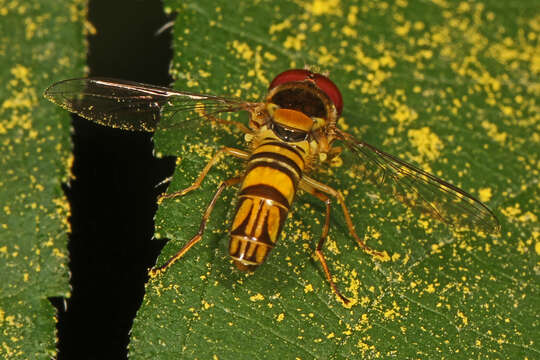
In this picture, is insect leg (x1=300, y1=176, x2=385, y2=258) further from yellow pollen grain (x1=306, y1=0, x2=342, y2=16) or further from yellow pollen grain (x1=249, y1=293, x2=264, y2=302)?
yellow pollen grain (x1=306, y1=0, x2=342, y2=16)

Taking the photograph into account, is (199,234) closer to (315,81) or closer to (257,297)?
(257,297)

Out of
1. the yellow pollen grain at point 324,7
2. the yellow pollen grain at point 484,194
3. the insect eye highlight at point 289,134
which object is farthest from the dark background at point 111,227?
the yellow pollen grain at point 484,194

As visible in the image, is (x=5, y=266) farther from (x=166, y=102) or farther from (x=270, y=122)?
(x=270, y=122)

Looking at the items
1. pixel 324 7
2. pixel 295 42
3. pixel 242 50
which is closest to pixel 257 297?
pixel 242 50

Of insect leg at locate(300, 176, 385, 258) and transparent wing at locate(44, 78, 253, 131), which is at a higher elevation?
transparent wing at locate(44, 78, 253, 131)

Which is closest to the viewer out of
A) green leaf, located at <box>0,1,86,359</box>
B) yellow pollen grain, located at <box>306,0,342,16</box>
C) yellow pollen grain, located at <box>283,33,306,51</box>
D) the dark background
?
green leaf, located at <box>0,1,86,359</box>

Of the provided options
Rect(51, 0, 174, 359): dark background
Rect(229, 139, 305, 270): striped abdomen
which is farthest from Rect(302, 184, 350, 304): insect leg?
Rect(51, 0, 174, 359): dark background

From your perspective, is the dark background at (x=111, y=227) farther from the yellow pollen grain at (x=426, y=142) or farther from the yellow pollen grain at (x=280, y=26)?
the yellow pollen grain at (x=426, y=142)
